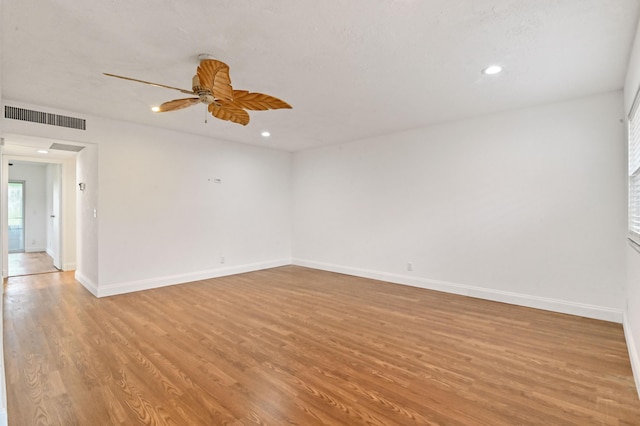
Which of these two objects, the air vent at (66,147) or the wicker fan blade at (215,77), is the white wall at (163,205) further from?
the wicker fan blade at (215,77)

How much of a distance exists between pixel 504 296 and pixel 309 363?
3026 mm

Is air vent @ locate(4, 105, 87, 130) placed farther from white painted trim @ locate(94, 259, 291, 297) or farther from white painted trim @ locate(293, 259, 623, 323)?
white painted trim @ locate(293, 259, 623, 323)

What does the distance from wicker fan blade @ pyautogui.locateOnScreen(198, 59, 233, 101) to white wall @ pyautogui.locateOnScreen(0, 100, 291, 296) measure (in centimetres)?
282

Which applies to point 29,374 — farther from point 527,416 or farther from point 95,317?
point 527,416

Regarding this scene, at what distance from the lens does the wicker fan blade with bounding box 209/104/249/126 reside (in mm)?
3146

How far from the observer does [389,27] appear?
7.61 feet

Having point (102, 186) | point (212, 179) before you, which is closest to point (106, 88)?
point (102, 186)

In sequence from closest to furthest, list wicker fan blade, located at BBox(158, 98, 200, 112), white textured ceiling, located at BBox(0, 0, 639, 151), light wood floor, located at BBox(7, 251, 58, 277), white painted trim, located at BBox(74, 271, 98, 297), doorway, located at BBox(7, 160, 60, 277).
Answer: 1. white textured ceiling, located at BBox(0, 0, 639, 151)
2. wicker fan blade, located at BBox(158, 98, 200, 112)
3. white painted trim, located at BBox(74, 271, 98, 297)
4. light wood floor, located at BBox(7, 251, 58, 277)
5. doorway, located at BBox(7, 160, 60, 277)

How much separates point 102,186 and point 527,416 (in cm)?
536

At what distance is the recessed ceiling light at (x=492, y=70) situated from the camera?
2928 mm

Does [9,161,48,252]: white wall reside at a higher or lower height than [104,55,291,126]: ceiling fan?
lower

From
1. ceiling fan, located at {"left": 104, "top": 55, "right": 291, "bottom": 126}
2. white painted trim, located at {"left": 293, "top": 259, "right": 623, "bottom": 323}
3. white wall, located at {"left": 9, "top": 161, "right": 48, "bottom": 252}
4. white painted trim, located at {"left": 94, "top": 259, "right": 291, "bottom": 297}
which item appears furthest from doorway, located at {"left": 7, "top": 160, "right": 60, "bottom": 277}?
white painted trim, located at {"left": 293, "top": 259, "right": 623, "bottom": 323}

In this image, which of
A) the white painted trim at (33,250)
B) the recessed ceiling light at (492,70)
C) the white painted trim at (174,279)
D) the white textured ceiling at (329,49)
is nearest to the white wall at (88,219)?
the white painted trim at (174,279)

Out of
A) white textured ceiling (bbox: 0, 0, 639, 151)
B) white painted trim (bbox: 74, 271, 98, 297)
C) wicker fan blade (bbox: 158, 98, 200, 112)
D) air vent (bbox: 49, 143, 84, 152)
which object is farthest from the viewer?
air vent (bbox: 49, 143, 84, 152)
